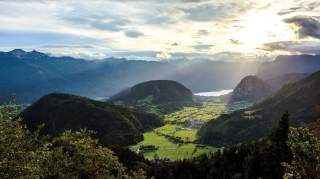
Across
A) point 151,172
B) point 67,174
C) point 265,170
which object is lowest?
point 151,172

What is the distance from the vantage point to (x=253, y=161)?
485ft

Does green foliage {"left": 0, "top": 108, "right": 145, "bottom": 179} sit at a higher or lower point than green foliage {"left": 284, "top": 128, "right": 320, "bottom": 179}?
lower

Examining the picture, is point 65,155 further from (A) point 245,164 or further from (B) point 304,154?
(A) point 245,164

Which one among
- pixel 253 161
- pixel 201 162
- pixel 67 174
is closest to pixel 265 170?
pixel 253 161

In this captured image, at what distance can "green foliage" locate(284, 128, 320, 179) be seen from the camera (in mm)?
35250

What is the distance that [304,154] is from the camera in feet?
118

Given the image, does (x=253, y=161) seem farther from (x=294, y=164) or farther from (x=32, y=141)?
(x=294, y=164)

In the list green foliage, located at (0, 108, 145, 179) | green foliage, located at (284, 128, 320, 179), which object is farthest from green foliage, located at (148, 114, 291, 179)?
green foliage, located at (284, 128, 320, 179)

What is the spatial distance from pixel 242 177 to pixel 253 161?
10358mm

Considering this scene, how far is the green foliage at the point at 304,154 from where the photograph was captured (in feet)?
116

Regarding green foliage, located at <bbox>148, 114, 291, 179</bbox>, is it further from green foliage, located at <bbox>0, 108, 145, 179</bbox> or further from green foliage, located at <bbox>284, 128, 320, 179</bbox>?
green foliage, located at <bbox>284, 128, 320, 179</bbox>

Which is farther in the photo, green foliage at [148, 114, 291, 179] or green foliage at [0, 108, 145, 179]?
green foliage at [148, 114, 291, 179]

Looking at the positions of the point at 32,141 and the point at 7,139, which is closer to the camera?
the point at 7,139

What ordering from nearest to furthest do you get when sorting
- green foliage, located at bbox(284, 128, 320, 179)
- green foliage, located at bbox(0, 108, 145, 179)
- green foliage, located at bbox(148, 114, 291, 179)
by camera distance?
green foliage, located at bbox(284, 128, 320, 179)
green foliage, located at bbox(0, 108, 145, 179)
green foliage, located at bbox(148, 114, 291, 179)
